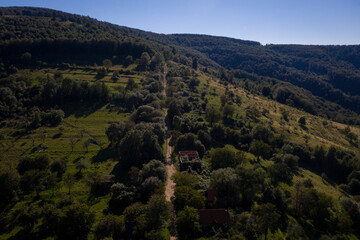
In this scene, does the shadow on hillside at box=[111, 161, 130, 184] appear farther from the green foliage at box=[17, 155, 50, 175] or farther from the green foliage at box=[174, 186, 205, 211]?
the green foliage at box=[17, 155, 50, 175]

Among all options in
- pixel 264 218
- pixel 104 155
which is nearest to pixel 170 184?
pixel 264 218

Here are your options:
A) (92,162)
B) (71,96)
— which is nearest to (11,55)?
(71,96)

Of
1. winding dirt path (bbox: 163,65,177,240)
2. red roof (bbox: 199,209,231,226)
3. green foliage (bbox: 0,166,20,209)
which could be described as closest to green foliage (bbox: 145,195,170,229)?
winding dirt path (bbox: 163,65,177,240)

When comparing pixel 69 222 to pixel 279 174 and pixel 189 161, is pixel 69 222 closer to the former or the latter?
pixel 189 161

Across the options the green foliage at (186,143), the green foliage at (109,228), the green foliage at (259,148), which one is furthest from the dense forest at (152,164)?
the green foliage at (259,148)

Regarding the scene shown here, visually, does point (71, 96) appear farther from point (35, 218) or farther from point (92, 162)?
point (35, 218)
